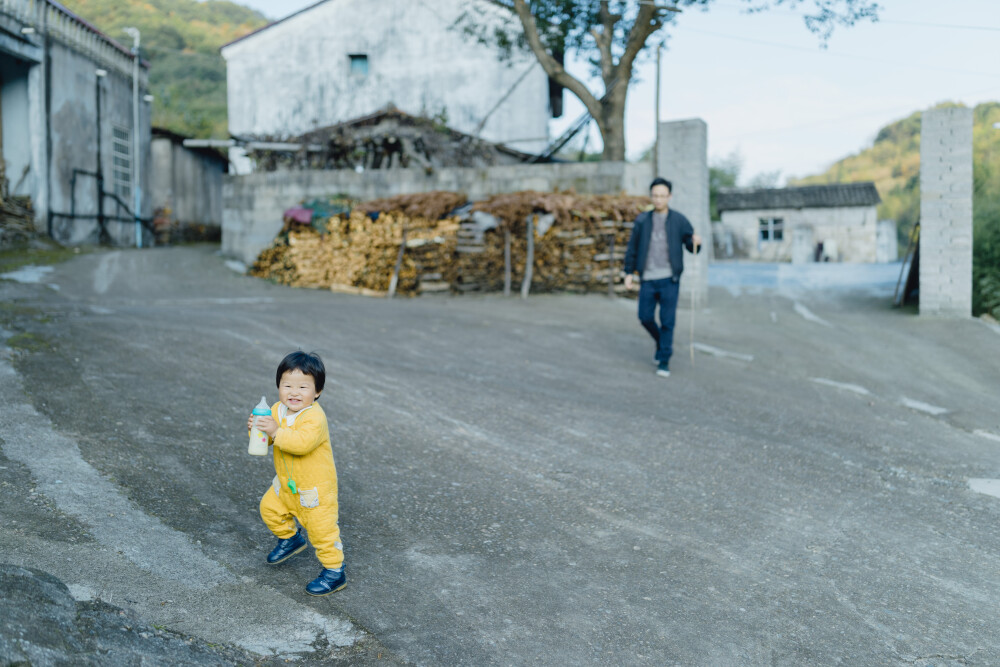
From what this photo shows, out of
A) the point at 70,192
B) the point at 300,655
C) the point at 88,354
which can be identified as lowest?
the point at 300,655

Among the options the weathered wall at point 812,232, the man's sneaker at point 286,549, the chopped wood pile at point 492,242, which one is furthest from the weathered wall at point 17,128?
the weathered wall at point 812,232

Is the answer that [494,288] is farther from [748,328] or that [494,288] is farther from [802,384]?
[802,384]

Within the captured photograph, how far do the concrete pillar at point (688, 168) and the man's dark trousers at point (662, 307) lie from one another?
5281 mm

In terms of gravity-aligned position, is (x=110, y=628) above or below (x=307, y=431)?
below

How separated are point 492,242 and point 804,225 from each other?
31913mm

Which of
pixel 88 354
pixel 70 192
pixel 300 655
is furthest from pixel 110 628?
pixel 70 192

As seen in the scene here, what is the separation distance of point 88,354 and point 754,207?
3940 cm

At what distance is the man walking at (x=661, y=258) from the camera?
7660 millimetres

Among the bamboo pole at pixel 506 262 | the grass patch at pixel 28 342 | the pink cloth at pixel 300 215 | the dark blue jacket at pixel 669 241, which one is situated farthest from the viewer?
the pink cloth at pixel 300 215

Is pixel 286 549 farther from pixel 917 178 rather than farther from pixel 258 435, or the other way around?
pixel 917 178

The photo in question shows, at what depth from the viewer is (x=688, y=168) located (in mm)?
13000

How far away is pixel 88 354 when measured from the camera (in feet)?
21.6

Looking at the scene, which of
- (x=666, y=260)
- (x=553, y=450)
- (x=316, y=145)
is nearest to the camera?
(x=553, y=450)

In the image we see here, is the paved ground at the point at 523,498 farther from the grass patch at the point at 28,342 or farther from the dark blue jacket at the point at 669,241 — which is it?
the dark blue jacket at the point at 669,241
